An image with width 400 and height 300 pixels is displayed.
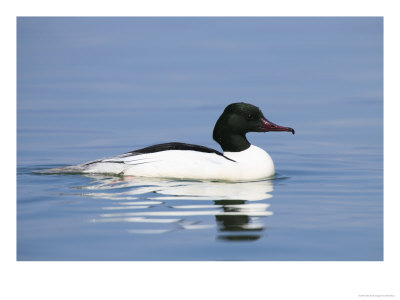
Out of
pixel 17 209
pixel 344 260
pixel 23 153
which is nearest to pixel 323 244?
pixel 344 260

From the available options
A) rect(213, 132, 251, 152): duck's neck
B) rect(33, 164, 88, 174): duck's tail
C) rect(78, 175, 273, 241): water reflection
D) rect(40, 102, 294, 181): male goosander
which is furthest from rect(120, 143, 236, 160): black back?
rect(33, 164, 88, 174): duck's tail

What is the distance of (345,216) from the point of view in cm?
727

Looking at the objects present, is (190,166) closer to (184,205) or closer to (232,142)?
(232,142)

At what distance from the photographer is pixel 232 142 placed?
30.5 feet

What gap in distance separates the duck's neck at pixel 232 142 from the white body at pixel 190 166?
0.48ft

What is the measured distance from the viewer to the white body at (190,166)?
877 cm

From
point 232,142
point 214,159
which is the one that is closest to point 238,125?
point 232,142

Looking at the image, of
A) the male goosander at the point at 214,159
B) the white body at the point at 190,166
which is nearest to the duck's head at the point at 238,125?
the male goosander at the point at 214,159

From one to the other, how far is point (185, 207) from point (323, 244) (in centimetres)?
148

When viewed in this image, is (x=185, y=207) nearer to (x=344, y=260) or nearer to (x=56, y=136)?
(x=344, y=260)

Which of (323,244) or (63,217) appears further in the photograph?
(63,217)

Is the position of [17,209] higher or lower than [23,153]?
lower

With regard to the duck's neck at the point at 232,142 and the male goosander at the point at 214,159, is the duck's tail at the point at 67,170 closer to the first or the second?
the male goosander at the point at 214,159

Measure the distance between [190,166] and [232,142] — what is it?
769 mm
